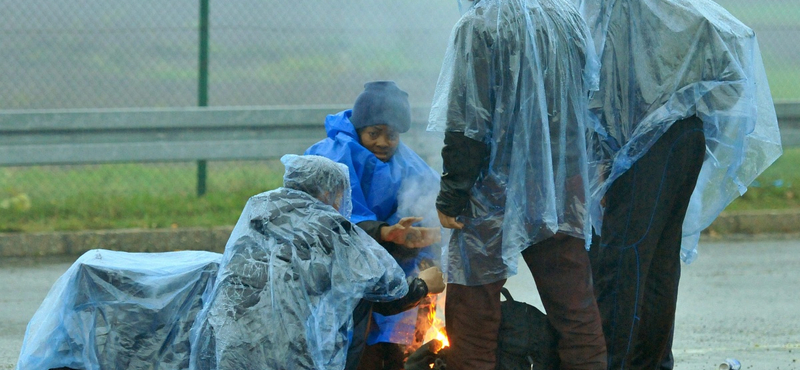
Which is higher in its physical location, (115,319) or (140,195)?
(115,319)

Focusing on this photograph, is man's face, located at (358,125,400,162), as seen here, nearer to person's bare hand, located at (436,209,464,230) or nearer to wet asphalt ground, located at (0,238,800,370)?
person's bare hand, located at (436,209,464,230)

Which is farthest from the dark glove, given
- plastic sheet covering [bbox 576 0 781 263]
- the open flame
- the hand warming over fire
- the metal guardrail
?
the metal guardrail

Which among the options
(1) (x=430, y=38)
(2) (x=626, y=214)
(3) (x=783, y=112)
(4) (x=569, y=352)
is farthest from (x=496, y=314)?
(3) (x=783, y=112)

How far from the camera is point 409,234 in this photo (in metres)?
3.92

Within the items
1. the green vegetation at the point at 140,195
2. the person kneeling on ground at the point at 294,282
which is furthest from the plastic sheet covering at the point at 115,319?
the green vegetation at the point at 140,195

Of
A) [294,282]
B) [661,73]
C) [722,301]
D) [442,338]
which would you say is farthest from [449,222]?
[722,301]

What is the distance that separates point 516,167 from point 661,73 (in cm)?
74

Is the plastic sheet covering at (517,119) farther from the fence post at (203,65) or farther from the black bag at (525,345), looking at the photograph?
the fence post at (203,65)

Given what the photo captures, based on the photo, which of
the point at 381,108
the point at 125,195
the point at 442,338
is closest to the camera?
the point at 442,338

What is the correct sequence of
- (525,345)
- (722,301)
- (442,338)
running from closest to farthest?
(525,345), (442,338), (722,301)

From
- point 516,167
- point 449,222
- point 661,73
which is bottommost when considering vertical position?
point 449,222

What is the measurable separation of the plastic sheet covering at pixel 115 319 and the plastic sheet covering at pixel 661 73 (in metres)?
1.61

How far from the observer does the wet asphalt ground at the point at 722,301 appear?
15.1 ft

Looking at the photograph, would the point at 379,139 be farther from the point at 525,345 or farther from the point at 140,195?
the point at 140,195
